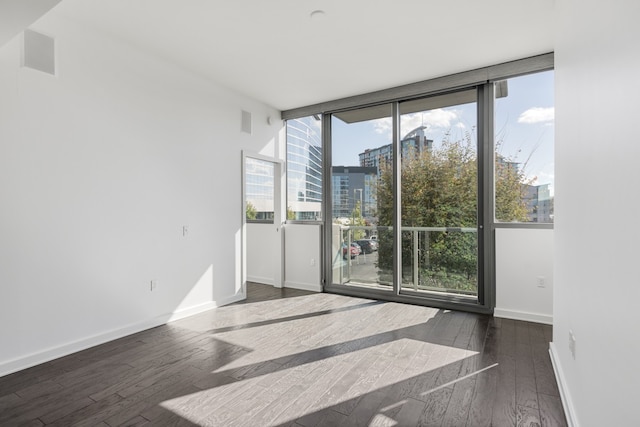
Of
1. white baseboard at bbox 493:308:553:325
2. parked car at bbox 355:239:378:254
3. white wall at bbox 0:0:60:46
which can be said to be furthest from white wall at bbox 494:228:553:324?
white wall at bbox 0:0:60:46

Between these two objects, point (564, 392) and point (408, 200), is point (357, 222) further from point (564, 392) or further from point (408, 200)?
point (564, 392)

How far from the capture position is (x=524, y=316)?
11.9 feet

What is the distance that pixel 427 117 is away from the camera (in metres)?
4.31

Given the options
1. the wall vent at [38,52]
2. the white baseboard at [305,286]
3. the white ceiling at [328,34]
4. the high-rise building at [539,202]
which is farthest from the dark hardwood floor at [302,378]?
the white ceiling at [328,34]

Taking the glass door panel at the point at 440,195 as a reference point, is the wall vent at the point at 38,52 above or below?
above

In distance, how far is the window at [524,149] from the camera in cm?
359

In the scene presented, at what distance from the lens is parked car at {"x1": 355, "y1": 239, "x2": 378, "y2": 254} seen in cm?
470

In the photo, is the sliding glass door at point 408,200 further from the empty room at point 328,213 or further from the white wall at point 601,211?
the white wall at point 601,211

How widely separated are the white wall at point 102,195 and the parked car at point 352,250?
175 centimetres

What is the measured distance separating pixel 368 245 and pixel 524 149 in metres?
2.25

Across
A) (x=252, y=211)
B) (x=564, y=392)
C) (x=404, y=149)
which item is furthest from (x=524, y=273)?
(x=252, y=211)

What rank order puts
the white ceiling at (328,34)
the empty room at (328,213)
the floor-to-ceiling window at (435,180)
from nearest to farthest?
the empty room at (328,213)
the white ceiling at (328,34)
the floor-to-ceiling window at (435,180)

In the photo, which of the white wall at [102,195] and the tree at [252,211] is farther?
the tree at [252,211]

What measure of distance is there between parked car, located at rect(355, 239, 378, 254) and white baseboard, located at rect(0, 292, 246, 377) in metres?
2.17
